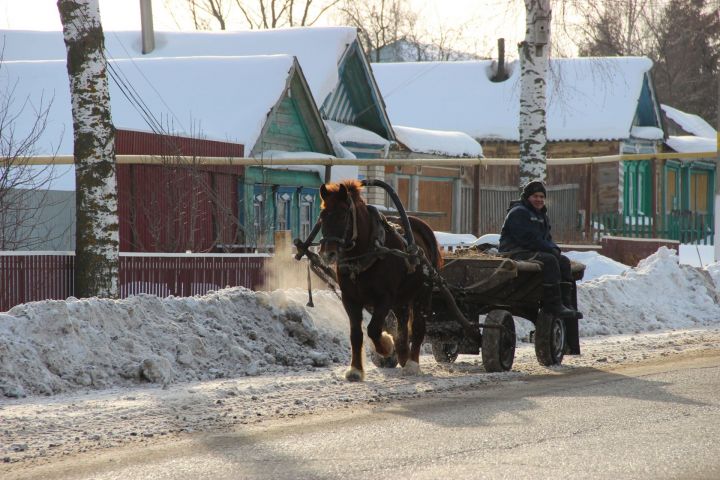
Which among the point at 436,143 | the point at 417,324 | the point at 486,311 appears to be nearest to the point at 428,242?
the point at 417,324

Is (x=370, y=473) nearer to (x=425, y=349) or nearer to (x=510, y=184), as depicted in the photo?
(x=425, y=349)

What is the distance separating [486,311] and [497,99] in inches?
1269

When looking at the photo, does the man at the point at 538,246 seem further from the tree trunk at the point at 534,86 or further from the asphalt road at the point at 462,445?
the tree trunk at the point at 534,86

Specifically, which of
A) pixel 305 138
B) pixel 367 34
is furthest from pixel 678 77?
pixel 305 138

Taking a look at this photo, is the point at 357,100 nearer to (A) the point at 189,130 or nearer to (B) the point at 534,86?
(A) the point at 189,130

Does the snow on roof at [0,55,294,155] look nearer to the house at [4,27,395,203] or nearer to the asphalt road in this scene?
the house at [4,27,395,203]

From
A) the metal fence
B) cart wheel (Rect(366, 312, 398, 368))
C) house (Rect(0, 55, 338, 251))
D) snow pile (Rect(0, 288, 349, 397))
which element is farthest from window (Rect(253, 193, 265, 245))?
the metal fence

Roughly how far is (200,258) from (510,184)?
27704mm

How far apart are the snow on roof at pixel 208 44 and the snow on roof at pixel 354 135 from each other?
1.99m

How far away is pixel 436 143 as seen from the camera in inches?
1368

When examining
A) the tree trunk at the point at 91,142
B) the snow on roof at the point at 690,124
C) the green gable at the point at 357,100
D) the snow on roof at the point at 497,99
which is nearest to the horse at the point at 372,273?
the tree trunk at the point at 91,142

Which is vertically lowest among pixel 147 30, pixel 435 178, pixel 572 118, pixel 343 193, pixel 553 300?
pixel 553 300

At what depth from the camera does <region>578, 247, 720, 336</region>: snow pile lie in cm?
1777

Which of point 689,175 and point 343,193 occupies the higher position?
point 689,175
